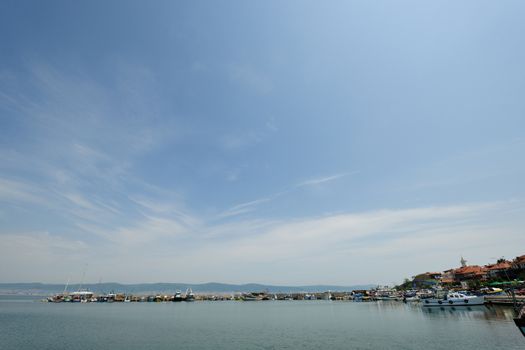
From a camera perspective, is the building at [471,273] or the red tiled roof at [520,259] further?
the building at [471,273]

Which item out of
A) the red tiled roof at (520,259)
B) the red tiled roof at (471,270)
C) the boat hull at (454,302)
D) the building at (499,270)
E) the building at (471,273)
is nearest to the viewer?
the boat hull at (454,302)

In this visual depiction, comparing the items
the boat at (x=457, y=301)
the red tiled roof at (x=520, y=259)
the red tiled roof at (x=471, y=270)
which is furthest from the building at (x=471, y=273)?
the boat at (x=457, y=301)

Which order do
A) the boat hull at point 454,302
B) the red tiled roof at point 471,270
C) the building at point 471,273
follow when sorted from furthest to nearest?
the red tiled roof at point 471,270
the building at point 471,273
the boat hull at point 454,302

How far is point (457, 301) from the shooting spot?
2520 inches

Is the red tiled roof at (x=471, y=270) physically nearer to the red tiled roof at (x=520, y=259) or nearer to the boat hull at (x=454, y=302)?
the red tiled roof at (x=520, y=259)

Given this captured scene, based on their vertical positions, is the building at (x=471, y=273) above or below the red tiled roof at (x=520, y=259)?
below

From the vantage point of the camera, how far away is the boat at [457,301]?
61.7m

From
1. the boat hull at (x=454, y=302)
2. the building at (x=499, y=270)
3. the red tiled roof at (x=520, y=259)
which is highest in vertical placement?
the red tiled roof at (x=520, y=259)

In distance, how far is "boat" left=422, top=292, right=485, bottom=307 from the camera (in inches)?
2429

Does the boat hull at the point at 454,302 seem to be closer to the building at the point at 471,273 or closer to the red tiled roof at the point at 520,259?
the red tiled roof at the point at 520,259

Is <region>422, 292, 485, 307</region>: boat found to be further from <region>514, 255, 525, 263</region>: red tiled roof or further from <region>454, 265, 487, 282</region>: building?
<region>454, 265, 487, 282</region>: building

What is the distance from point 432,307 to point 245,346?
57.8 meters

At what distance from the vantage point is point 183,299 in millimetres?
145000

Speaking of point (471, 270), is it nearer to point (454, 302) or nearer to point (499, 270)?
point (499, 270)
